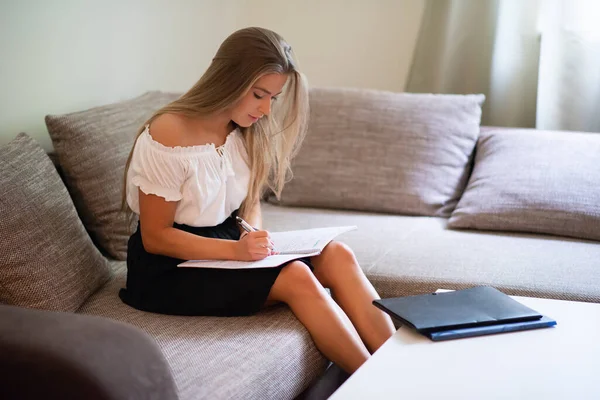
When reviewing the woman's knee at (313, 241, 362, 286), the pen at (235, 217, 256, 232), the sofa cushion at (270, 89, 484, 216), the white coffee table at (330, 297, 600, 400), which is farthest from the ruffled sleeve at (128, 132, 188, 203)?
the sofa cushion at (270, 89, 484, 216)

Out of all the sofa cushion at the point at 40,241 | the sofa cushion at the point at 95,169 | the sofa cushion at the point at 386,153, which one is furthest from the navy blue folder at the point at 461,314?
the sofa cushion at the point at 386,153

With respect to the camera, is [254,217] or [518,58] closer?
[254,217]

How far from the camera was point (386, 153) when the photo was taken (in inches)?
102

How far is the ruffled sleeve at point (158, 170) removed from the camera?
178 centimetres

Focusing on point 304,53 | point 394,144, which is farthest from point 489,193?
point 304,53

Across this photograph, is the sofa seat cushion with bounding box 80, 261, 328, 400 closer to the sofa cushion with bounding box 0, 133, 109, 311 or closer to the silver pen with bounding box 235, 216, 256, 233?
the sofa cushion with bounding box 0, 133, 109, 311

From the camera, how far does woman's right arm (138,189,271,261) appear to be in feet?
5.82

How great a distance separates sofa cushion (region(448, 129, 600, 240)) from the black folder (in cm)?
72

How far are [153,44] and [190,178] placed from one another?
1078 mm

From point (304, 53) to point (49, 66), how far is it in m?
1.31

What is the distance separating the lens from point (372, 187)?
258cm

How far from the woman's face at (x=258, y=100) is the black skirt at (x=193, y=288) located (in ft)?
1.24

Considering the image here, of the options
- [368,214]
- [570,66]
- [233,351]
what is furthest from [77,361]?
[570,66]

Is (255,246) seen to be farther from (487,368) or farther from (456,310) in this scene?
(487,368)
